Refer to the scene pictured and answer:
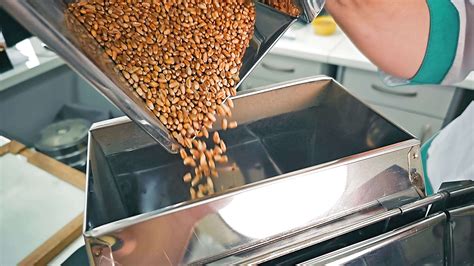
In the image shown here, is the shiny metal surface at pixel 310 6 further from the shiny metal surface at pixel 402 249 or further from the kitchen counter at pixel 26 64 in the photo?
the kitchen counter at pixel 26 64

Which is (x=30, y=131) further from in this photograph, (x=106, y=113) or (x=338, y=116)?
(x=338, y=116)

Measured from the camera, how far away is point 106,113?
5.29ft

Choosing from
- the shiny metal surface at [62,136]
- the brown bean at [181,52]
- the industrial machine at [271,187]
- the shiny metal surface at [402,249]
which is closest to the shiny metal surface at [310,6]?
the industrial machine at [271,187]

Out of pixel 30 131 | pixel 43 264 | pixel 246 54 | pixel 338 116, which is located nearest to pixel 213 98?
pixel 246 54

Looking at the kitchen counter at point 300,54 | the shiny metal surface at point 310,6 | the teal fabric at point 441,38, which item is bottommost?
the kitchen counter at point 300,54

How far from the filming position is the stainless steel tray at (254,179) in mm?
570

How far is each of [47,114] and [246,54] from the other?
130 cm

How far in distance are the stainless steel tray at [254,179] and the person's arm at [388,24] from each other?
14 centimetres

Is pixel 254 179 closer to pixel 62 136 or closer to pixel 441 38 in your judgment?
pixel 441 38

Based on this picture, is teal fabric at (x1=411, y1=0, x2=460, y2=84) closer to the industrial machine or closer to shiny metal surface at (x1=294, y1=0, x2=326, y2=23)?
the industrial machine

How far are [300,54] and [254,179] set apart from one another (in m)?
1.16

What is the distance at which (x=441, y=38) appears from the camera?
0.83 m

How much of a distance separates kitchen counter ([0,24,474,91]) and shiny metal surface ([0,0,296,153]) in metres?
0.98

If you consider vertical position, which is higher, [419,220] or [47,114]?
[419,220]
